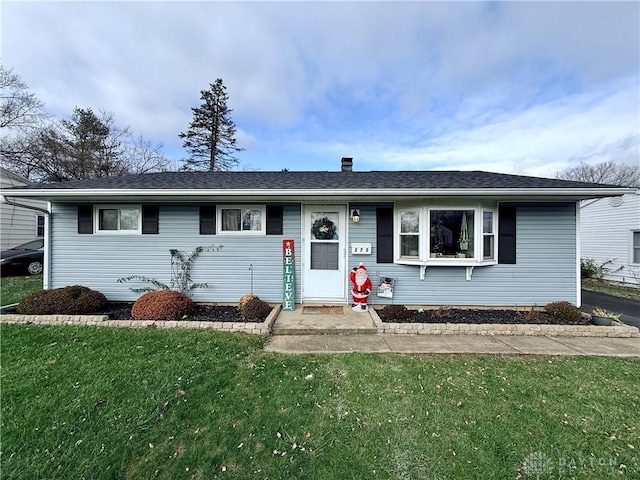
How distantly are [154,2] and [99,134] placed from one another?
14413 millimetres

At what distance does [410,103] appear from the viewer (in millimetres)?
11688

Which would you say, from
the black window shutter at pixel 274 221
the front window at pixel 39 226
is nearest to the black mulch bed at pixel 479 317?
the black window shutter at pixel 274 221

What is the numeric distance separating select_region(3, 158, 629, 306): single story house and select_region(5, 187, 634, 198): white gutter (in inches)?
1.8

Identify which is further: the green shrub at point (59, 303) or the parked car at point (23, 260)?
the parked car at point (23, 260)

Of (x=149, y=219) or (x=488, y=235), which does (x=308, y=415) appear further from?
(x=149, y=219)

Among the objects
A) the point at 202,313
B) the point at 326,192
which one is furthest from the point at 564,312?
the point at 202,313

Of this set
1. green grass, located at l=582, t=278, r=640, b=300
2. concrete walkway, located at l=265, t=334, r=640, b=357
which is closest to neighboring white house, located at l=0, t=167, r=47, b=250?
concrete walkway, located at l=265, t=334, r=640, b=357

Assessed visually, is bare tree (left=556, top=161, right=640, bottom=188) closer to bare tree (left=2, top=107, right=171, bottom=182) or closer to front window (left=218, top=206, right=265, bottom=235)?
front window (left=218, top=206, right=265, bottom=235)

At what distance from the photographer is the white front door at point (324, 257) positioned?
19.4 feet

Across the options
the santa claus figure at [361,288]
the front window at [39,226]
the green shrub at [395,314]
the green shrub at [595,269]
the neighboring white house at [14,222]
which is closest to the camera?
the green shrub at [395,314]

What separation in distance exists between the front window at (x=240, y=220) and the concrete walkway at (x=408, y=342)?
2199 millimetres

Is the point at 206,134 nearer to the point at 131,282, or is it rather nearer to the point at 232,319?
the point at 131,282

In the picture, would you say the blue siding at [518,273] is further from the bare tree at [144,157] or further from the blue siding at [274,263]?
the bare tree at [144,157]

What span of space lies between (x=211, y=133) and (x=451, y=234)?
18.6 meters
